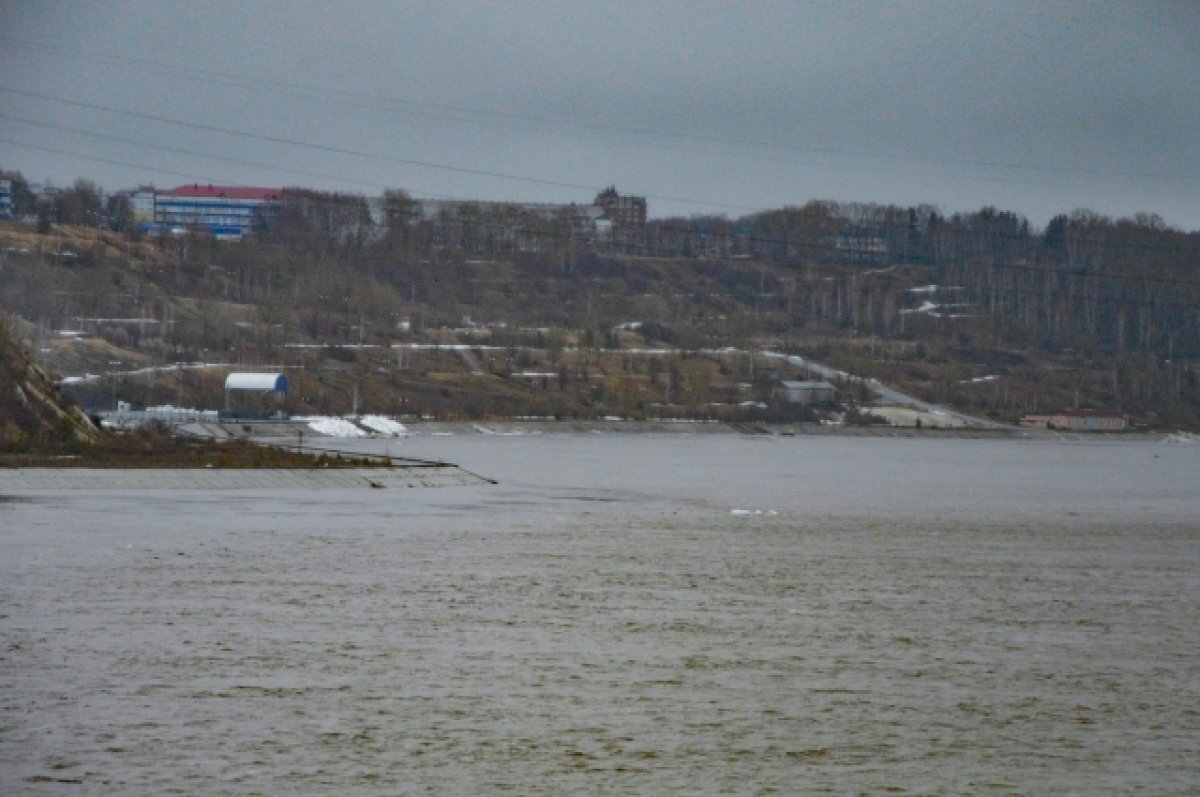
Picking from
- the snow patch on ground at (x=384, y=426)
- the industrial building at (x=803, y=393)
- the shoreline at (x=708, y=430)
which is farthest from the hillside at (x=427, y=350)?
the snow patch on ground at (x=384, y=426)

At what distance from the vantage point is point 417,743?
15414 mm

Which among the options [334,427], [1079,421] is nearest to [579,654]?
[334,427]

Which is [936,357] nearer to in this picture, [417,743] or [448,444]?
[448,444]

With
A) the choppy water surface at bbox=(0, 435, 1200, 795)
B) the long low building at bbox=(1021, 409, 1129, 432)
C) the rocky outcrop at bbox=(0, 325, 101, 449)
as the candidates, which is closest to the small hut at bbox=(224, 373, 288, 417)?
the rocky outcrop at bbox=(0, 325, 101, 449)

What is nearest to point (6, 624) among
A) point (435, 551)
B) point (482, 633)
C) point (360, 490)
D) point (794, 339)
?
point (482, 633)

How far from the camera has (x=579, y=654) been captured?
810 inches

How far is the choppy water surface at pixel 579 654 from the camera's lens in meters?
14.7

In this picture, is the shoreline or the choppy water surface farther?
the shoreline

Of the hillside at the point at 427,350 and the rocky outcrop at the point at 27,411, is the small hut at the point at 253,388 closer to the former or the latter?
the hillside at the point at 427,350

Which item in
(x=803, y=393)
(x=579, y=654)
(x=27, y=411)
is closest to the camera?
(x=579, y=654)

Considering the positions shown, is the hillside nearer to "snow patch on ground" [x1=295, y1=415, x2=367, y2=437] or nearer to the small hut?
the small hut

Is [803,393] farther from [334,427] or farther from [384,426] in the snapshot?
[334,427]

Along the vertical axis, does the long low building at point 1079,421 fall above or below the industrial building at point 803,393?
below

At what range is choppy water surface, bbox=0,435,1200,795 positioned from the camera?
48.3 ft
